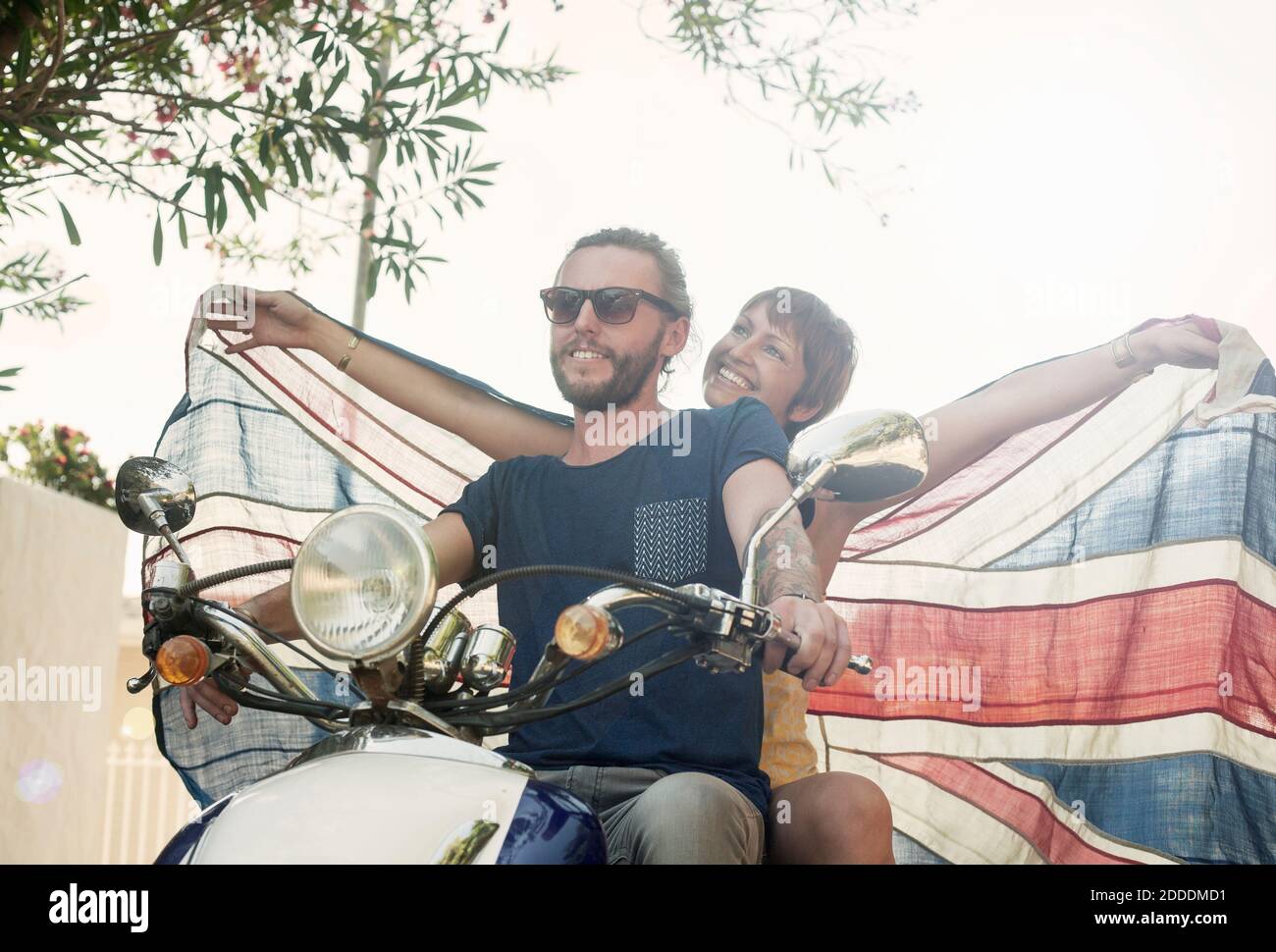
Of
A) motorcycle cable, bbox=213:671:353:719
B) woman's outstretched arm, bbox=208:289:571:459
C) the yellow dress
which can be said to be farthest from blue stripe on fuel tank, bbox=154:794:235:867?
woman's outstretched arm, bbox=208:289:571:459

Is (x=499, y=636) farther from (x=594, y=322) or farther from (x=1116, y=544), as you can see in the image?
(x=1116, y=544)

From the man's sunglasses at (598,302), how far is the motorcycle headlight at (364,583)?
1214mm

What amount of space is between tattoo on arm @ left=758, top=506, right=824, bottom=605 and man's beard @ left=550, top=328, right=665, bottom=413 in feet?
2.53

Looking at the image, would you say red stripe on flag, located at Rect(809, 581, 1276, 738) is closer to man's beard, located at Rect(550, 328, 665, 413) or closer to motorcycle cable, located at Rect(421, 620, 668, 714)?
man's beard, located at Rect(550, 328, 665, 413)

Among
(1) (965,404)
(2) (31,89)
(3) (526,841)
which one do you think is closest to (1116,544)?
(1) (965,404)

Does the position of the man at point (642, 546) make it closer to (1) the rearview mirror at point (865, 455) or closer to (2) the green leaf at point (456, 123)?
(1) the rearview mirror at point (865, 455)

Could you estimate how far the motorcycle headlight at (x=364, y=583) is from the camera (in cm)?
137

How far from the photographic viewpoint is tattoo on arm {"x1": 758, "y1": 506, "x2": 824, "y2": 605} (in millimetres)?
1691

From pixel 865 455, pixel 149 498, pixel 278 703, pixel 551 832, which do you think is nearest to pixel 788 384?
pixel 865 455

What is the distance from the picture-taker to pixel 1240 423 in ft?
8.93

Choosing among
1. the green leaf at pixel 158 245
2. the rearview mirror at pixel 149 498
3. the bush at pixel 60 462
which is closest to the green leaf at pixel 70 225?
the green leaf at pixel 158 245

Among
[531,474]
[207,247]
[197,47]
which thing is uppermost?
[197,47]

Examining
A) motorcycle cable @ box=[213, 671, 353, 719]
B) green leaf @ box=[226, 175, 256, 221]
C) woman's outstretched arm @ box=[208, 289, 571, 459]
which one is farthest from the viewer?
green leaf @ box=[226, 175, 256, 221]
